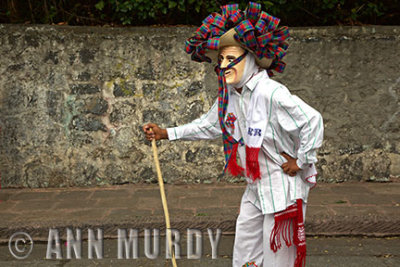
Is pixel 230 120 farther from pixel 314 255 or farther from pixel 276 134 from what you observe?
pixel 314 255

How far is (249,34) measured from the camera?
10.1ft

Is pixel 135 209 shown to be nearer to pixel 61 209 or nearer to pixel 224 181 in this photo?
pixel 61 209

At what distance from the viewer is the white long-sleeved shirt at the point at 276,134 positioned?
3.05m

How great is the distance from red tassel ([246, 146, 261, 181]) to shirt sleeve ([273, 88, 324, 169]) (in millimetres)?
214

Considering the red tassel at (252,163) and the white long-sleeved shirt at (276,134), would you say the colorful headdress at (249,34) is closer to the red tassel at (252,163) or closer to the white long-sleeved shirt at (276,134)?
the white long-sleeved shirt at (276,134)

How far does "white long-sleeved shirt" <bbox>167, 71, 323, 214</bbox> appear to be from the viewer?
→ 3.05 meters

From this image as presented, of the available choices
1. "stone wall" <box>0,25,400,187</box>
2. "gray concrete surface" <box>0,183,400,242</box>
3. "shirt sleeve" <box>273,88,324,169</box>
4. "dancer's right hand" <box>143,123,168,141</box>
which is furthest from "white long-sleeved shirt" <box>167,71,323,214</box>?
"stone wall" <box>0,25,400,187</box>

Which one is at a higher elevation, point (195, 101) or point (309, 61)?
point (309, 61)

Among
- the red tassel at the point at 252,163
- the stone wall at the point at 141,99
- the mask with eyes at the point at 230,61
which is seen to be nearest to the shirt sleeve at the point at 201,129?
the mask with eyes at the point at 230,61

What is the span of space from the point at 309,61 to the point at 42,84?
305 centimetres

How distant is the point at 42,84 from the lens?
6.29 meters

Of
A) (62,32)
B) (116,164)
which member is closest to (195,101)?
(116,164)

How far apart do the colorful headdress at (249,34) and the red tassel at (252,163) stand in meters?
0.53

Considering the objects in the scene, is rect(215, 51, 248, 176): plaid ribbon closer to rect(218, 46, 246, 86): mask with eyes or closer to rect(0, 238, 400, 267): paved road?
rect(218, 46, 246, 86): mask with eyes
